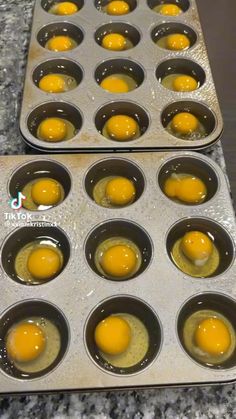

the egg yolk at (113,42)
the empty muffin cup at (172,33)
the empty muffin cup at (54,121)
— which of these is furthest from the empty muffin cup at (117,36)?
the empty muffin cup at (54,121)

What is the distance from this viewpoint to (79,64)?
2070 mm

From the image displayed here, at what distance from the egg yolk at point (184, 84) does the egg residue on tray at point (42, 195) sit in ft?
2.45

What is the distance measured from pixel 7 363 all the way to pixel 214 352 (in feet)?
2.06

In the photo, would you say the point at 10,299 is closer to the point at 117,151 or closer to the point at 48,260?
the point at 48,260

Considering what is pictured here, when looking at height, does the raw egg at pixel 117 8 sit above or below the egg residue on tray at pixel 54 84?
above

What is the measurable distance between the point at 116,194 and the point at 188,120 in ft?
1.57

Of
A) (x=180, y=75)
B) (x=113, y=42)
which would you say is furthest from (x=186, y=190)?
(x=113, y=42)

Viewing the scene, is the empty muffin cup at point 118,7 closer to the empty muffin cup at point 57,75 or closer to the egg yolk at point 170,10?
the egg yolk at point 170,10

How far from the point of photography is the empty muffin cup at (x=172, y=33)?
87.1 inches

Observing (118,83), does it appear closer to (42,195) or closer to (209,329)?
(42,195)

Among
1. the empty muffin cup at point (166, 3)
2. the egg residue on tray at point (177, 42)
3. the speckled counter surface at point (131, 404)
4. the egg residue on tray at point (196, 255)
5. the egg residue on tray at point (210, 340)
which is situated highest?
the empty muffin cup at point (166, 3)

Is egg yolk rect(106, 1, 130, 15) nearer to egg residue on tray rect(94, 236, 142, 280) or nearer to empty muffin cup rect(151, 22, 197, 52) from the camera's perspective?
empty muffin cup rect(151, 22, 197, 52)

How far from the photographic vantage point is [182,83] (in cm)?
205

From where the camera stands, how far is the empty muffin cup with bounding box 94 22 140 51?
7.24 ft
